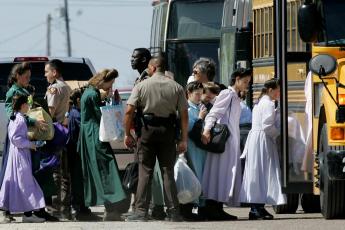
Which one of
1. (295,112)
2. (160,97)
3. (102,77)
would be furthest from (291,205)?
(102,77)

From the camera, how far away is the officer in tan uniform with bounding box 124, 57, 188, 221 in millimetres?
16016

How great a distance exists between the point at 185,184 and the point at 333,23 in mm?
2464

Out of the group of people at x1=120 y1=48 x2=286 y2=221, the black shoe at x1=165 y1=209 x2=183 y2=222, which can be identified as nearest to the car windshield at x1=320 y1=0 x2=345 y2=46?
the group of people at x1=120 y1=48 x2=286 y2=221

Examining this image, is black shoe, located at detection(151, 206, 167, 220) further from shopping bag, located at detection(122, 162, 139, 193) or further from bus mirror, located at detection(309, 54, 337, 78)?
bus mirror, located at detection(309, 54, 337, 78)

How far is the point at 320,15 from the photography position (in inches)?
598

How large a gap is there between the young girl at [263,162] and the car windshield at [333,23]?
148 cm

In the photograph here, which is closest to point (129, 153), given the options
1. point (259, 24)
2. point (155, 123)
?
point (259, 24)

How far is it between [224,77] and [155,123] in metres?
10.8

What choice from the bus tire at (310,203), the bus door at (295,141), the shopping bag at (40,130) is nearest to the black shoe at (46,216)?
the shopping bag at (40,130)

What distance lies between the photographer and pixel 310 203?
18.0 metres

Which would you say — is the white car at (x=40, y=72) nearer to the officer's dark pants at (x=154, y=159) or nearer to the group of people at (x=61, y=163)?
the group of people at (x=61, y=163)

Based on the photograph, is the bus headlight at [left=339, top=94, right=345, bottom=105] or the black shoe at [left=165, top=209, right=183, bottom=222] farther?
the black shoe at [left=165, top=209, right=183, bottom=222]

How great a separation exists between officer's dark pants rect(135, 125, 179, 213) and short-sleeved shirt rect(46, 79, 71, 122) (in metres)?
1.74

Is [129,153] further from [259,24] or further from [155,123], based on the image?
[155,123]
